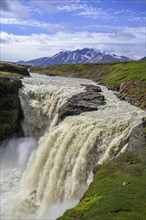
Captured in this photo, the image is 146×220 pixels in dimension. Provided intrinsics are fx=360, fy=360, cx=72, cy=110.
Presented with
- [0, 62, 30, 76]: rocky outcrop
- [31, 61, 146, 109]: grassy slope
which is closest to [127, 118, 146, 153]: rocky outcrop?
[31, 61, 146, 109]: grassy slope

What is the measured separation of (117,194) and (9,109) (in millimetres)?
39697

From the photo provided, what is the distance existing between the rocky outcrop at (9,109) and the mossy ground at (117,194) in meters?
31.2

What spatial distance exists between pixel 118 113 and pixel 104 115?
2186 mm

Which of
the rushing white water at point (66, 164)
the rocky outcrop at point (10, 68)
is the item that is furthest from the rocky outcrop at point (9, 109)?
the rocky outcrop at point (10, 68)

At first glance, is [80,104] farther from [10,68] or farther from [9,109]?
[10,68]

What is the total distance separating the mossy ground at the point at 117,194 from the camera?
2211cm

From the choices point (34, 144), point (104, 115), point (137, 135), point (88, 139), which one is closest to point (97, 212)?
point (137, 135)

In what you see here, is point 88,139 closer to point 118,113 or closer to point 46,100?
point 118,113

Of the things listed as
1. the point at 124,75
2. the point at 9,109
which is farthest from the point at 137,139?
the point at 124,75

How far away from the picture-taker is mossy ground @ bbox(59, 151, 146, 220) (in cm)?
2211

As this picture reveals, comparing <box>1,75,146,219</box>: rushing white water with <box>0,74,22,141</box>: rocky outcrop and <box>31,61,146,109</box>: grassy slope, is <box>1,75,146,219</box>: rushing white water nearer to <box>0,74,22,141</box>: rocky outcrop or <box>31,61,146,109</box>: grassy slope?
<box>0,74,22,141</box>: rocky outcrop

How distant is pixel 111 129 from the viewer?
133ft

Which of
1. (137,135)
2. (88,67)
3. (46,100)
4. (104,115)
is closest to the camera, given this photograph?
(137,135)

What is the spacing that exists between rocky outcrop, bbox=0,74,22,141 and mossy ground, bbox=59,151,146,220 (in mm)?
31203
